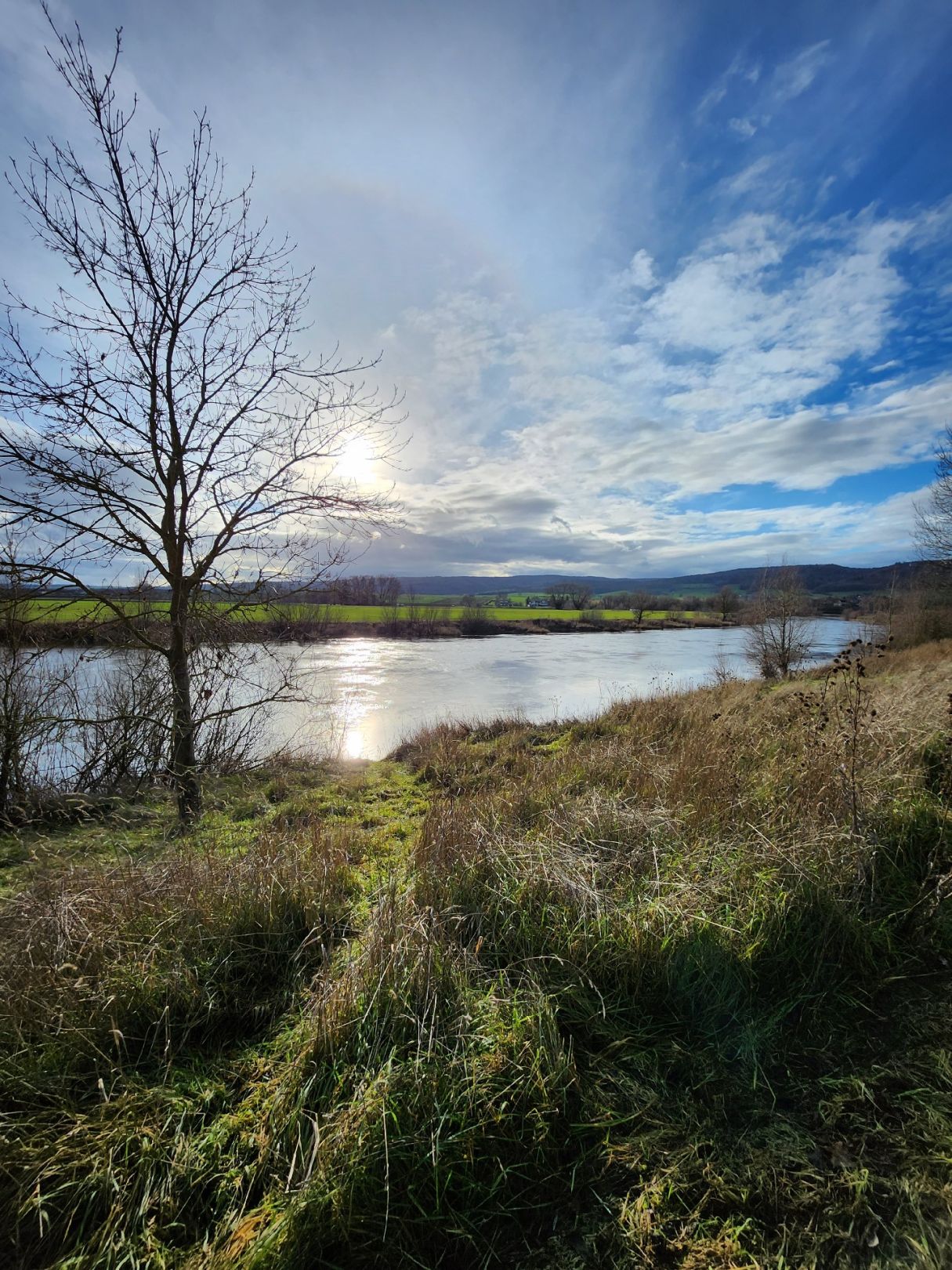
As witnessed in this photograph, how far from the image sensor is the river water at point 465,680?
45.9 ft

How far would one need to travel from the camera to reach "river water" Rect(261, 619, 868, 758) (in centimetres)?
1399

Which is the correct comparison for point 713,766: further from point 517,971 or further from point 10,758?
point 10,758

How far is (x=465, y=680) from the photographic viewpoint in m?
22.0

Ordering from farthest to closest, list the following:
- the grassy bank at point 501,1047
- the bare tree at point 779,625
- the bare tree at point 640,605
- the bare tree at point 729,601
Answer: the bare tree at point 640,605 < the bare tree at point 729,601 < the bare tree at point 779,625 < the grassy bank at point 501,1047

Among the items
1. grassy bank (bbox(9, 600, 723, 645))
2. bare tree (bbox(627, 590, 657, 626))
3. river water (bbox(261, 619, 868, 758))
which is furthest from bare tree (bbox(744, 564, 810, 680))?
bare tree (bbox(627, 590, 657, 626))

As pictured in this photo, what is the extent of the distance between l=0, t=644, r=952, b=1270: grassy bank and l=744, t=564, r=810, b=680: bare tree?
20.8m

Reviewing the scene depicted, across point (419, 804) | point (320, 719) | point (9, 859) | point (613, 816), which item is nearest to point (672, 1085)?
point (613, 816)

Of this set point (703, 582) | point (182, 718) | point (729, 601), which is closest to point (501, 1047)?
point (182, 718)

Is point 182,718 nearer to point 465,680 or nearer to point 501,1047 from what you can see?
point 501,1047

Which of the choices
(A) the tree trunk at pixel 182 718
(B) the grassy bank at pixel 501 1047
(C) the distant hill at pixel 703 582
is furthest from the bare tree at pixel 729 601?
(A) the tree trunk at pixel 182 718

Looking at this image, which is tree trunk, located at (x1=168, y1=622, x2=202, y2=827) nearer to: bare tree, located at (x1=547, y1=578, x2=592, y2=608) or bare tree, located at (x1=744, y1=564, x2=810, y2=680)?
bare tree, located at (x1=744, y1=564, x2=810, y2=680)

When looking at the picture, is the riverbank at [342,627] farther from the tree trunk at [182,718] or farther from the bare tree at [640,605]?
the bare tree at [640,605]

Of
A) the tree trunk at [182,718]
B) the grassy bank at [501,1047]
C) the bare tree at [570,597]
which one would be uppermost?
the bare tree at [570,597]

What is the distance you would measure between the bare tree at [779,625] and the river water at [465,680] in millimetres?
1971
